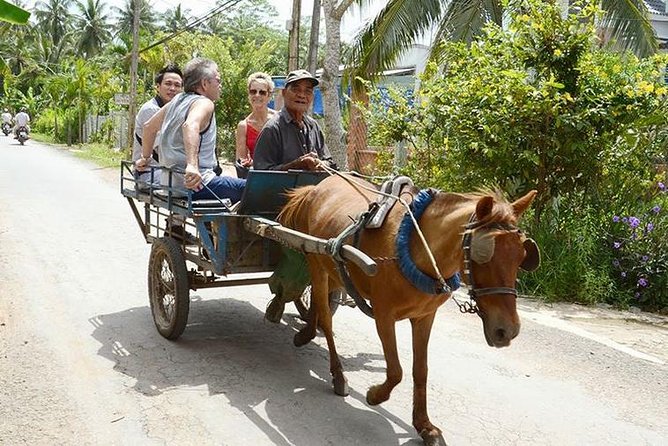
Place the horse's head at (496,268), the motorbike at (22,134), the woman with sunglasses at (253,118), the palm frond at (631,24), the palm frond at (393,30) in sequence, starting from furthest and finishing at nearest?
1. the motorbike at (22,134)
2. the palm frond at (393,30)
3. the palm frond at (631,24)
4. the woman with sunglasses at (253,118)
5. the horse's head at (496,268)

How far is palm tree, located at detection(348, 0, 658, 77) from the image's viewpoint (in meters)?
13.2

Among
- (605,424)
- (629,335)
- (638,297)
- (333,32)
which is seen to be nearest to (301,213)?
(605,424)

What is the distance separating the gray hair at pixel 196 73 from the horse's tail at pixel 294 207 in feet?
4.06

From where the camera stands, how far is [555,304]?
296 inches

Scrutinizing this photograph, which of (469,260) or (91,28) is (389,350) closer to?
(469,260)

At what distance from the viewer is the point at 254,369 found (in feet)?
16.6

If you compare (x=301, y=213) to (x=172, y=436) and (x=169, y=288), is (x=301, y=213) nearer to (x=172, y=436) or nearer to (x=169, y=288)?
(x=169, y=288)

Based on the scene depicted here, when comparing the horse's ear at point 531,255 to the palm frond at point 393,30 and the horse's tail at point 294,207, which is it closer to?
the horse's tail at point 294,207

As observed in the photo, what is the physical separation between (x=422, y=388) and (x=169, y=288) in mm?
2449

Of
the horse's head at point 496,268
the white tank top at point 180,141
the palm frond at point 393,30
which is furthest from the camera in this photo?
the palm frond at point 393,30

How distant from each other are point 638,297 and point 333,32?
7.98 m

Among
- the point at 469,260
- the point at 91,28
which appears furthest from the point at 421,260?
the point at 91,28

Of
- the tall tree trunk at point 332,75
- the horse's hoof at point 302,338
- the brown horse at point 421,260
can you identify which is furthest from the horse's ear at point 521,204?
the tall tree trunk at point 332,75

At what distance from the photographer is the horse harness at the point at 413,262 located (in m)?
3.42
